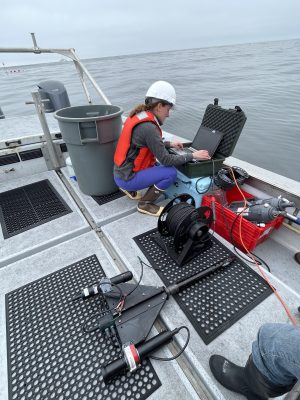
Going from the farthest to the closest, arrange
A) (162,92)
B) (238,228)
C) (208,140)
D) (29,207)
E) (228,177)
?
1. (208,140)
2. (29,207)
3. (228,177)
4. (162,92)
5. (238,228)

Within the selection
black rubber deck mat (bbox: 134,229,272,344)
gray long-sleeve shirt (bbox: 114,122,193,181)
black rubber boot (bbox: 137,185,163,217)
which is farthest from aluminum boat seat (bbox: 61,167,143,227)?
black rubber deck mat (bbox: 134,229,272,344)

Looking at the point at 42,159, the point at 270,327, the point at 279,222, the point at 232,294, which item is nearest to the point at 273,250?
the point at 279,222

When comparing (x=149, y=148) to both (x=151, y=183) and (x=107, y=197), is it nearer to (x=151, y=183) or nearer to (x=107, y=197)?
(x=151, y=183)

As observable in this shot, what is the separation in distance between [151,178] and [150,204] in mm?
278

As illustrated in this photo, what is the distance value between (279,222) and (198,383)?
1539 mm

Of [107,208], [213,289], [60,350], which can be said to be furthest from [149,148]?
[60,350]

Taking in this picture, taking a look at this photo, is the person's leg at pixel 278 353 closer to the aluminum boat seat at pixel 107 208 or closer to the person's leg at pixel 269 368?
the person's leg at pixel 269 368

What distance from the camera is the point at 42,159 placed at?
302 cm

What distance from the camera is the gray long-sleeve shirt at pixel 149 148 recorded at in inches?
80.7

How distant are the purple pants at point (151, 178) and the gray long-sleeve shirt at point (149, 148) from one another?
0.23 ft

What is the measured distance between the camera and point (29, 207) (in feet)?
7.91

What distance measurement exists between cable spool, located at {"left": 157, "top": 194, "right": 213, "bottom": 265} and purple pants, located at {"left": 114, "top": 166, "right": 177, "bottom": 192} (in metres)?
0.62

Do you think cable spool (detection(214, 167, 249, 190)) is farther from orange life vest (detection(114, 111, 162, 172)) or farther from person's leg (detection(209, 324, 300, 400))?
person's leg (detection(209, 324, 300, 400))

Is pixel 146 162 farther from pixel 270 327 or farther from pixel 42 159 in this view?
pixel 270 327
